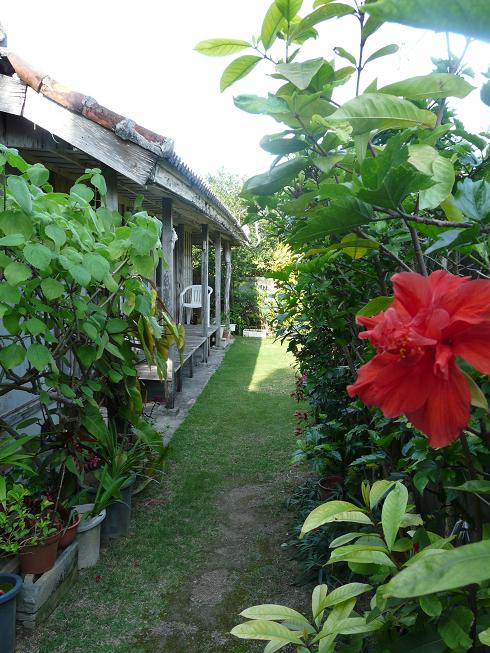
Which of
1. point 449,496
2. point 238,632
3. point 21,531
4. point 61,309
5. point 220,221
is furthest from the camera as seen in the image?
point 220,221

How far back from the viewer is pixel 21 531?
2.52 metres

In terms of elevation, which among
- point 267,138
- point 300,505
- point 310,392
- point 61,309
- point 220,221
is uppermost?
point 220,221

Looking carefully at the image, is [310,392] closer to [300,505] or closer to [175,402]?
[300,505]

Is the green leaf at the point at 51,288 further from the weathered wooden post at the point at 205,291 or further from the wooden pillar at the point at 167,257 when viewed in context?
the weathered wooden post at the point at 205,291

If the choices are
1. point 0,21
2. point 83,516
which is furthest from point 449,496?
point 0,21

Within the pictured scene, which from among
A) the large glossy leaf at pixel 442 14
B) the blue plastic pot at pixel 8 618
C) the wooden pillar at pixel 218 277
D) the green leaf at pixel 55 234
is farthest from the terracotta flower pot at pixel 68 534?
the wooden pillar at pixel 218 277

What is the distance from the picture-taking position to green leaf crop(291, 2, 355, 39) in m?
0.87

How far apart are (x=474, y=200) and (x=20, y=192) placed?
1837 millimetres

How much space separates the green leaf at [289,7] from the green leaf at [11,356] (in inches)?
79.0

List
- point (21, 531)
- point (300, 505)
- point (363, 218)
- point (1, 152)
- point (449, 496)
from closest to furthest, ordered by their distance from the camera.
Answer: point (363, 218) → point (449, 496) → point (1, 152) → point (21, 531) → point (300, 505)

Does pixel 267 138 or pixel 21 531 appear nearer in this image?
pixel 267 138

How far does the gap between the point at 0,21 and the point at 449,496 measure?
3963mm

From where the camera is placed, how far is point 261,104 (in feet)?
2.72

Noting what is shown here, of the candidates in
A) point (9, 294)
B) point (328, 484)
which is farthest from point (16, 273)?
point (328, 484)
